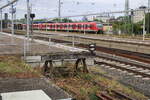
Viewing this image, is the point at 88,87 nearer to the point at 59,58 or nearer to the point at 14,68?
the point at 59,58

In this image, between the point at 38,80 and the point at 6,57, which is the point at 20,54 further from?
the point at 38,80

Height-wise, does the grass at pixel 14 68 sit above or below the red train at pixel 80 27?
below

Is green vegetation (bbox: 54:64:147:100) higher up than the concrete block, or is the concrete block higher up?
the concrete block

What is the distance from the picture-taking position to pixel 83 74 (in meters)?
11.1

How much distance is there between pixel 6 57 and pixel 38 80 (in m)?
4.13

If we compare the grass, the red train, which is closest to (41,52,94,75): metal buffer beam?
the grass

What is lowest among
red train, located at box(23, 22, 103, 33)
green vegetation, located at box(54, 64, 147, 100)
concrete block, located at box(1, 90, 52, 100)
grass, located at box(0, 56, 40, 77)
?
green vegetation, located at box(54, 64, 147, 100)

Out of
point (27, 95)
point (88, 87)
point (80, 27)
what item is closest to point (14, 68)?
point (88, 87)

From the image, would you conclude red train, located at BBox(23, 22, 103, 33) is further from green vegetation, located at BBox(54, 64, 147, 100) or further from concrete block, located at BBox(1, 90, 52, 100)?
concrete block, located at BBox(1, 90, 52, 100)

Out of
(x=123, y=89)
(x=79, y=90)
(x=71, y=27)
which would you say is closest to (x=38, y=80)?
(x=79, y=90)

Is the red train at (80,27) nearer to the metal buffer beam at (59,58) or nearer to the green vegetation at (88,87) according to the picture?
the metal buffer beam at (59,58)

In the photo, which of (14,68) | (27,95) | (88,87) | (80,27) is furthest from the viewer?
(80,27)

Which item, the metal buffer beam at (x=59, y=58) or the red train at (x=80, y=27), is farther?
the red train at (x=80, y=27)

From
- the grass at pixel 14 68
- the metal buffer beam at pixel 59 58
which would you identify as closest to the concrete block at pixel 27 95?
the grass at pixel 14 68
